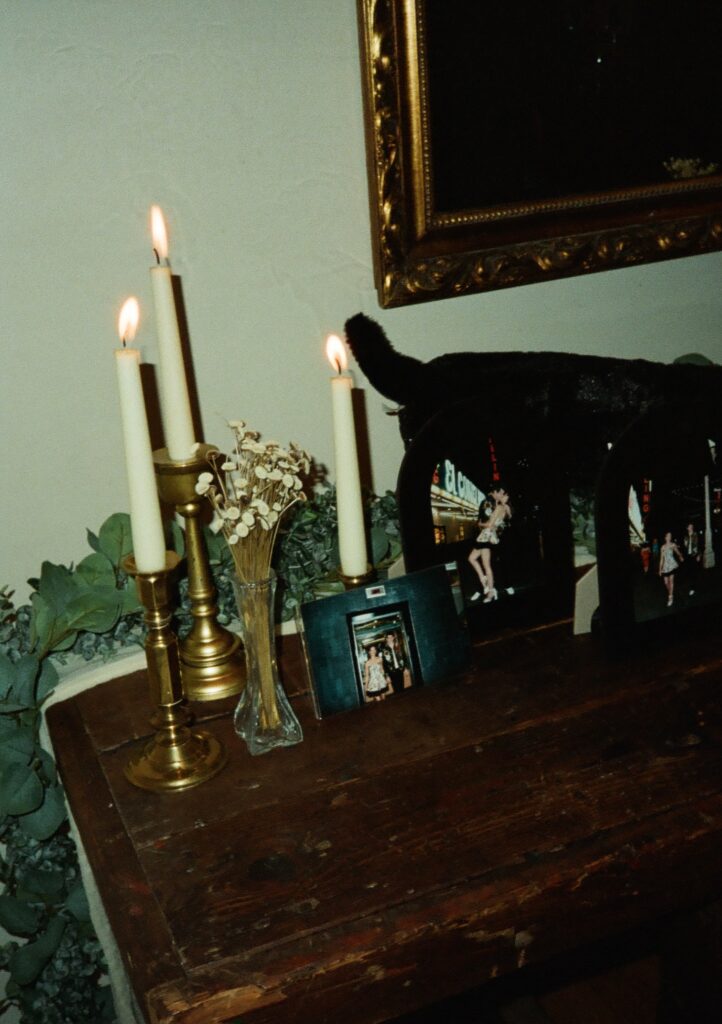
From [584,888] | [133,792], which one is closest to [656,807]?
[584,888]

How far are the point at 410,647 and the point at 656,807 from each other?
351 millimetres

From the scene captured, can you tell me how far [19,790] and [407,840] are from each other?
1.75 ft

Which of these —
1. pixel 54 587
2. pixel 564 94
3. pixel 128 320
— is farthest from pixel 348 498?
pixel 564 94

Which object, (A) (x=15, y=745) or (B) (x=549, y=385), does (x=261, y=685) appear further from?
(B) (x=549, y=385)

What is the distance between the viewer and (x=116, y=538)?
1.26 m

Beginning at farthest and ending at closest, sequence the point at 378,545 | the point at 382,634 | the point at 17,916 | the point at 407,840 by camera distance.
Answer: the point at 378,545 < the point at 17,916 < the point at 382,634 < the point at 407,840

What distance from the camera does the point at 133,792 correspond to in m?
1.03

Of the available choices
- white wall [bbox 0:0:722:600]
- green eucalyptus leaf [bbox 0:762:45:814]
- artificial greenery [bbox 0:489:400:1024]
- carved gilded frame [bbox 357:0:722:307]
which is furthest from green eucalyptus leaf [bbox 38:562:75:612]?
carved gilded frame [bbox 357:0:722:307]

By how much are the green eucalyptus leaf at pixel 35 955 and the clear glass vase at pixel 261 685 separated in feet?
1.55

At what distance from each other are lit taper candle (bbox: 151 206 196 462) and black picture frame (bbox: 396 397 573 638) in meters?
0.28

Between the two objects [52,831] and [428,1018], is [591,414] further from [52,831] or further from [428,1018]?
[428,1018]

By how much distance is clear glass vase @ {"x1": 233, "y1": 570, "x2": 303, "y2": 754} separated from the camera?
1058mm

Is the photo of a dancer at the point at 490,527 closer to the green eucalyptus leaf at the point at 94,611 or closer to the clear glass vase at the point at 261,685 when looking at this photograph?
the clear glass vase at the point at 261,685

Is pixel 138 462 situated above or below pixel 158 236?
below
